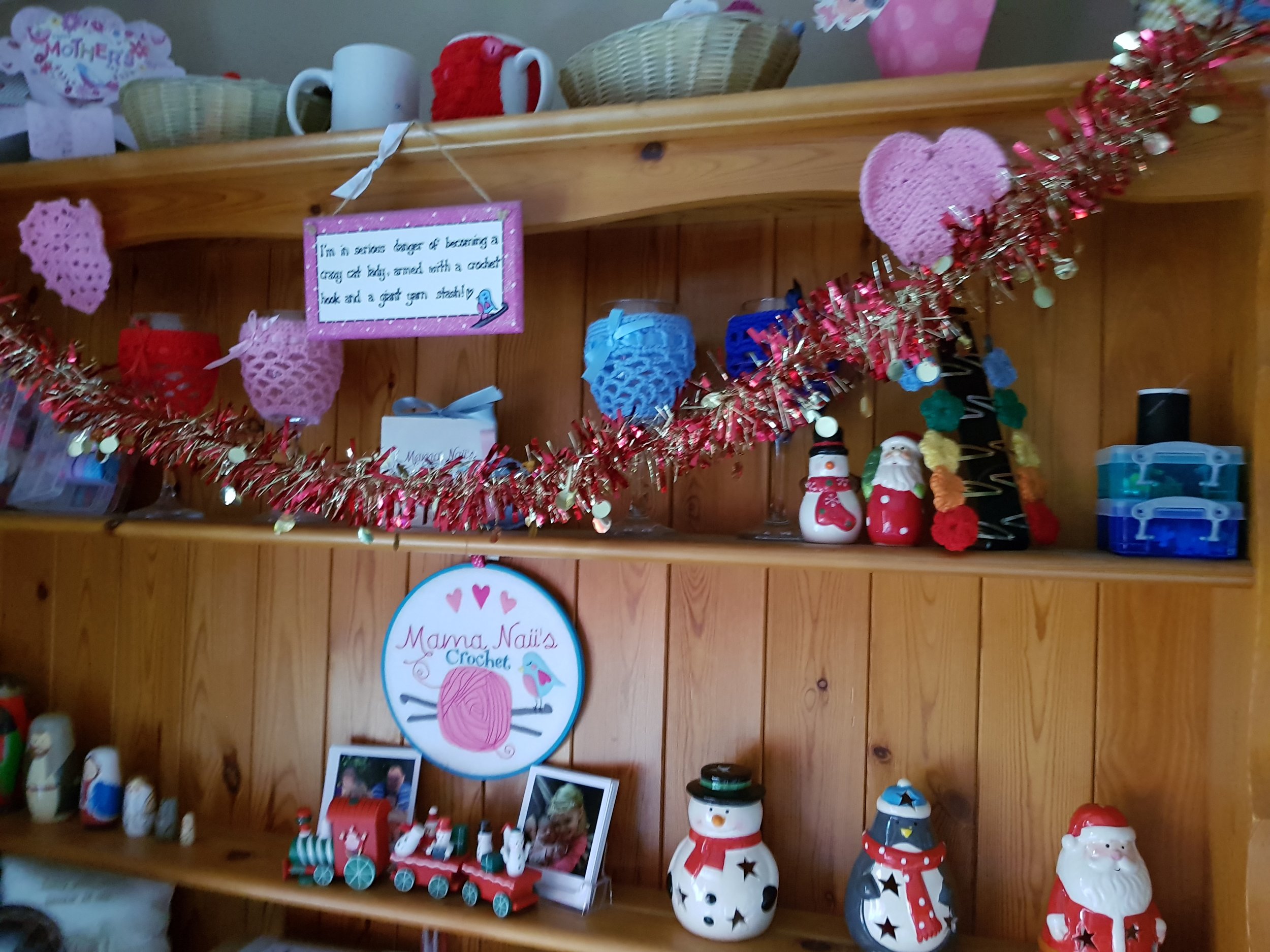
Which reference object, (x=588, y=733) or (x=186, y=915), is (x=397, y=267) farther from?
(x=186, y=915)

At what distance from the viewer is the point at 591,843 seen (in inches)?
40.9

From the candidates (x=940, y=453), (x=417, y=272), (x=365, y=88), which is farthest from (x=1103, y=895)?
(x=365, y=88)

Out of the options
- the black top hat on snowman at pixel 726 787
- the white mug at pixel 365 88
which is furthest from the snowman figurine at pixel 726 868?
the white mug at pixel 365 88

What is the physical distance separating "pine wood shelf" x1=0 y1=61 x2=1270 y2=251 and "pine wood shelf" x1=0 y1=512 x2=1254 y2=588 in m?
0.32

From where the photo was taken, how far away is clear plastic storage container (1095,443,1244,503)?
793mm

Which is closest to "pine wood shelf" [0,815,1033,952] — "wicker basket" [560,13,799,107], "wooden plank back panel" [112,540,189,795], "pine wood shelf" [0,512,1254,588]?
"wooden plank back panel" [112,540,189,795]

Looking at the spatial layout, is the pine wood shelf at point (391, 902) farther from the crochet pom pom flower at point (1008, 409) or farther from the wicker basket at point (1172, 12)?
the wicker basket at point (1172, 12)

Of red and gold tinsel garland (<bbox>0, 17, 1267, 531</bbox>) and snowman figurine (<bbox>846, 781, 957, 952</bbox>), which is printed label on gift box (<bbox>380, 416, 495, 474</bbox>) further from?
snowman figurine (<bbox>846, 781, 957, 952</bbox>)

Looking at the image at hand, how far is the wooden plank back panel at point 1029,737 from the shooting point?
949 mm

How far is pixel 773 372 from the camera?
2.69 feet

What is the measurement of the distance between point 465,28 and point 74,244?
1.82 feet

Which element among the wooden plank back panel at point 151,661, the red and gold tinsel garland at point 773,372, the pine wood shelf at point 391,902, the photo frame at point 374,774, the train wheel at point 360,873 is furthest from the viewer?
the wooden plank back panel at point 151,661

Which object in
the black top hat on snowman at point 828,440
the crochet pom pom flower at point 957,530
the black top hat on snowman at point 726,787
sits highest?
the black top hat on snowman at point 828,440

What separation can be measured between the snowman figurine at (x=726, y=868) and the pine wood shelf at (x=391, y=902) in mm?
23
